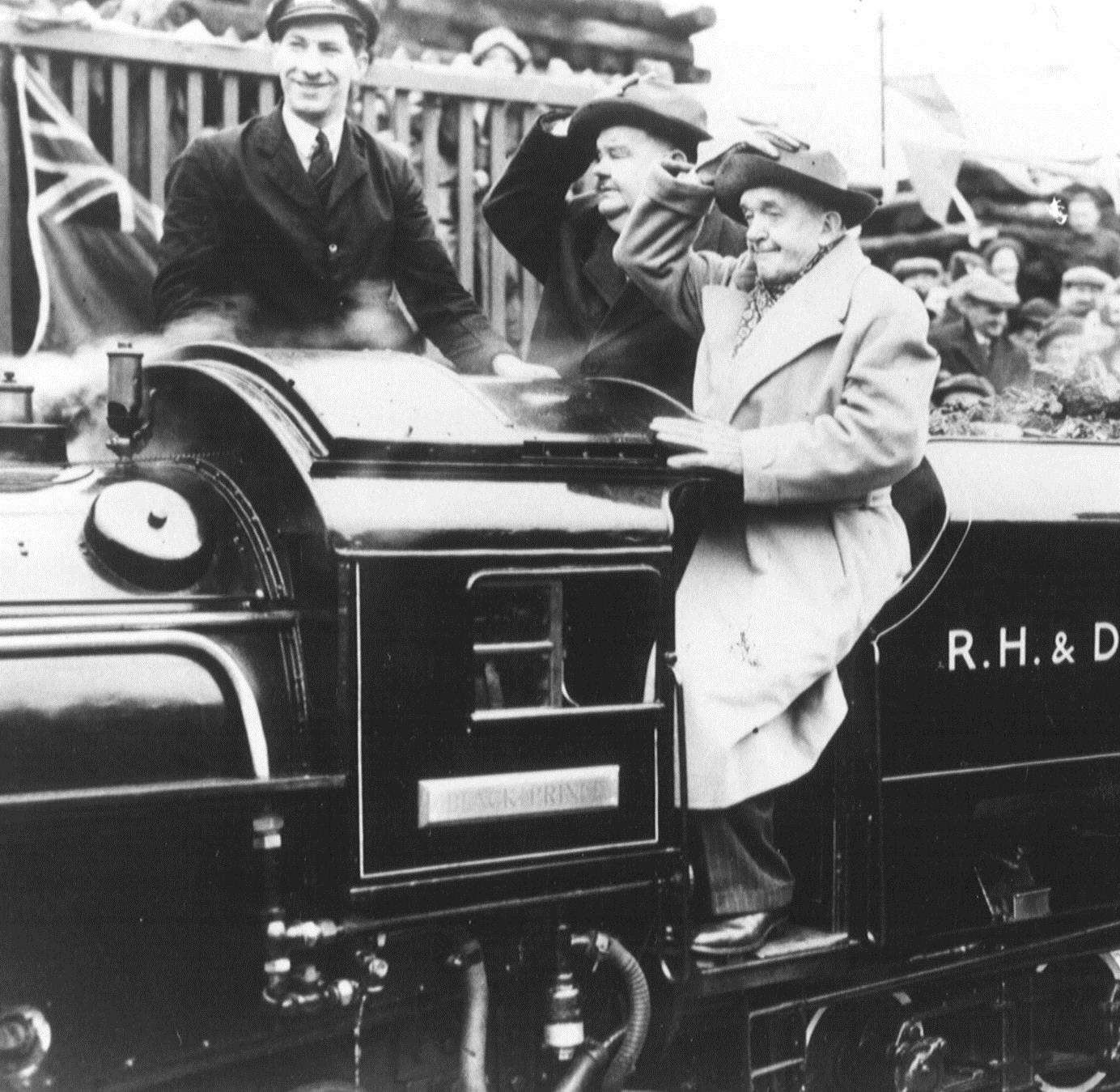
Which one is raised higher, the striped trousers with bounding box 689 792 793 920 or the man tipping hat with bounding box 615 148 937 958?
the man tipping hat with bounding box 615 148 937 958

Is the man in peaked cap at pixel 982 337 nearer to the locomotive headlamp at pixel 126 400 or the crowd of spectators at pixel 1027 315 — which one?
the crowd of spectators at pixel 1027 315

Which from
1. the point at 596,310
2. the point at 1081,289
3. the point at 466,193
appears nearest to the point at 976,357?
the point at 1081,289

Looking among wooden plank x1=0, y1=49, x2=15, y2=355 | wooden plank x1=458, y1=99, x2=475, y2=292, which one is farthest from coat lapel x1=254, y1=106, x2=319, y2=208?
wooden plank x1=0, y1=49, x2=15, y2=355

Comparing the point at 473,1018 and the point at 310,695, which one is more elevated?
the point at 310,695

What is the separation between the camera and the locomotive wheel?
437 cm

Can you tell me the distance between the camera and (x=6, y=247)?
365cm

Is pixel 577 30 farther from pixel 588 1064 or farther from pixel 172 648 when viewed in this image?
pixel 588 1064

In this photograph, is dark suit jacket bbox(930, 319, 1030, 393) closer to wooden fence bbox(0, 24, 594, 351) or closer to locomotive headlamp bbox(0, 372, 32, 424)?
wooden fence bbox(0, 24, 594, 351)

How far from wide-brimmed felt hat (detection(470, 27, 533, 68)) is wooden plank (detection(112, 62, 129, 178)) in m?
0.86

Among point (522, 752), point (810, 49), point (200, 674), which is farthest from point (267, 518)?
point (810, 49)

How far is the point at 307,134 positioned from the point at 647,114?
3.04 ft

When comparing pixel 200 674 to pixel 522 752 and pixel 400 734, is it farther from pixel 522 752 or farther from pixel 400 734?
pixel 522 752

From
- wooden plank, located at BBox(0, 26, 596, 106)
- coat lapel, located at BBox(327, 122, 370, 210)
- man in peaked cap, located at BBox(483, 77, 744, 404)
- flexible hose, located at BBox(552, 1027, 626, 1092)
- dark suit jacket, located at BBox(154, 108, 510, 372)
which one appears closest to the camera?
flexible hose, located at BBox(552, 1027, 626, 1092)

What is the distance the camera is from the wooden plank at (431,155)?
4.09m
